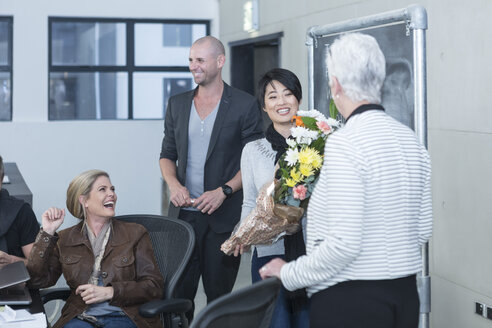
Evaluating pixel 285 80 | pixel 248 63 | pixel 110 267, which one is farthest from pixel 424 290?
pixel 248 63

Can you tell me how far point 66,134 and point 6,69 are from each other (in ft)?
3.28

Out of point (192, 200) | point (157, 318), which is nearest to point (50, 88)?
point (192, 200)

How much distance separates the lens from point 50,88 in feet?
28.2

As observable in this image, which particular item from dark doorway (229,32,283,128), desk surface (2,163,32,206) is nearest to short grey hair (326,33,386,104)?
desk surface (2,163,32,206)

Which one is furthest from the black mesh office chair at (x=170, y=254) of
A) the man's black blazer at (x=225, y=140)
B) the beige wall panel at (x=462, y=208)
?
the beige wall panel at (x=462, y=208)

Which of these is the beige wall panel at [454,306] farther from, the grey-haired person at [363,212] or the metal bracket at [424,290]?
the grey-haired person at [363,212]

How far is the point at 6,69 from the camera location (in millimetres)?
8391

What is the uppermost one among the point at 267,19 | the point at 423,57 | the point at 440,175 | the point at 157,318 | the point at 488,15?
the point at 267,19

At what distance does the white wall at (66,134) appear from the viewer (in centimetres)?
830

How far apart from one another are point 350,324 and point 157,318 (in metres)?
1.17

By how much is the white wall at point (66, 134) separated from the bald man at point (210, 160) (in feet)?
16.8

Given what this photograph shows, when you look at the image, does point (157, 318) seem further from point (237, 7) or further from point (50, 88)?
point (50, 88)

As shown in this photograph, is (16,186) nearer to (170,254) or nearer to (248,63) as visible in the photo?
(170,254)

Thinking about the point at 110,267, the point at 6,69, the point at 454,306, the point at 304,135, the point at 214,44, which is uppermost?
the point at 6,69
